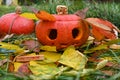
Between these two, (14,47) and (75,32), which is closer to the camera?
(14,47)

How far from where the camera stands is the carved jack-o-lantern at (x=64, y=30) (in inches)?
53.4

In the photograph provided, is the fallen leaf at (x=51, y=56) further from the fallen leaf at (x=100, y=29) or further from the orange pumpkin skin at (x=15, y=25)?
the orange pumpkin skin at (x=15, y=25)

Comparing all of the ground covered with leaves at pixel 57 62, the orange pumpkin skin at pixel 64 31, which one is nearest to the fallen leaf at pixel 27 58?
the ground covered with leaves at pixel 57 62

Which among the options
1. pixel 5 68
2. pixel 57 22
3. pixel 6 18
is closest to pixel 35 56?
pixel 5 68

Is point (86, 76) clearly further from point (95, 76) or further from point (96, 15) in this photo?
point (96, 15)

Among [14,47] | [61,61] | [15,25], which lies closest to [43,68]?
[61,61]

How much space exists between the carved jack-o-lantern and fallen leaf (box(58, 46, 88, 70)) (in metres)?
0.14

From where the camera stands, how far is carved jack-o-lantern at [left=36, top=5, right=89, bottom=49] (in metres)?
1.36

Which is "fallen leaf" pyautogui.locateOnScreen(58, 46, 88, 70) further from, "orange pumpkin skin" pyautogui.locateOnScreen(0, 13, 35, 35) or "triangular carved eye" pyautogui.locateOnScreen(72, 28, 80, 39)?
"orange pumpkin skin" pyautogui.locateOnScreen(0, 13, 35, 35)

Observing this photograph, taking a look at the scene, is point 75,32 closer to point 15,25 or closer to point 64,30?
point 64,30

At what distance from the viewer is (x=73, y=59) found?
1.16m

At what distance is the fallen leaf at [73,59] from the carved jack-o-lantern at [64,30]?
0.44 ft

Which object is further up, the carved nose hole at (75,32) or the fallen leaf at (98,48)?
the carved nose hole at (75,32)

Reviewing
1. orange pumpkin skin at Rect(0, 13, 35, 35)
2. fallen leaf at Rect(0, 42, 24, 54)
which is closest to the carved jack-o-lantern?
fallen leaf at Rect(0, 42, 24, 54)
